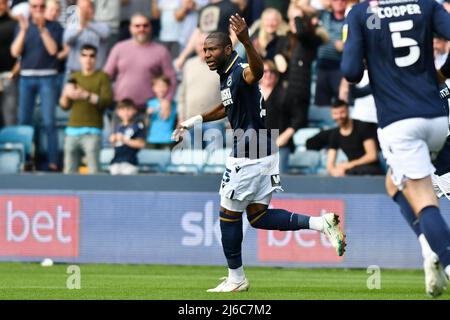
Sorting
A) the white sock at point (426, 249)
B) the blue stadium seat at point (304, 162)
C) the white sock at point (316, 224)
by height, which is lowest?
the blue stadium seat at point (304, 162)

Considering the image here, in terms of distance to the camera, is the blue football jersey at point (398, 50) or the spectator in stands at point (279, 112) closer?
the blue football jersey at point (398, 50)

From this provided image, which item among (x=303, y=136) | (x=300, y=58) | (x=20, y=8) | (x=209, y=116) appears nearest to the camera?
(x=209, y=116)

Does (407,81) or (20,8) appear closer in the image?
(407,81)

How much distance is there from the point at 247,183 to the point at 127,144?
19.4 ft

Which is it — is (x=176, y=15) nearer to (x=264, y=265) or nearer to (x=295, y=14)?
(x=295, y=14)

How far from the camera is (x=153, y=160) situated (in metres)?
16.5

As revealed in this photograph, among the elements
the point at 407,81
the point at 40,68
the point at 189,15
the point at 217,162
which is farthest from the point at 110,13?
the point at 407,81

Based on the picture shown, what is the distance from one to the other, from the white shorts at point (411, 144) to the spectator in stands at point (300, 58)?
7288 millimetres

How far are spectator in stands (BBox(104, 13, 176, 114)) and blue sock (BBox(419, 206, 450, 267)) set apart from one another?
8660mm

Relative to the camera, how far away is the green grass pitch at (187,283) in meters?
9.92

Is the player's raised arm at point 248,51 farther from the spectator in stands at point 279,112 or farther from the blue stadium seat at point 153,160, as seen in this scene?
the blue stadium seat at point 153,160

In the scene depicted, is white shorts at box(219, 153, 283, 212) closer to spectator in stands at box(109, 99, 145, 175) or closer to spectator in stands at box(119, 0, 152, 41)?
spectator in stands at box(109, 99, 145, 175)

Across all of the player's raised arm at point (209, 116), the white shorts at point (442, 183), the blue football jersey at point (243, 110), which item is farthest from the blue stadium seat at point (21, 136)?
the white shorts at point (442, 183)

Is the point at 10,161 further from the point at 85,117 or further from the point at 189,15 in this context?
the point at 189,15
